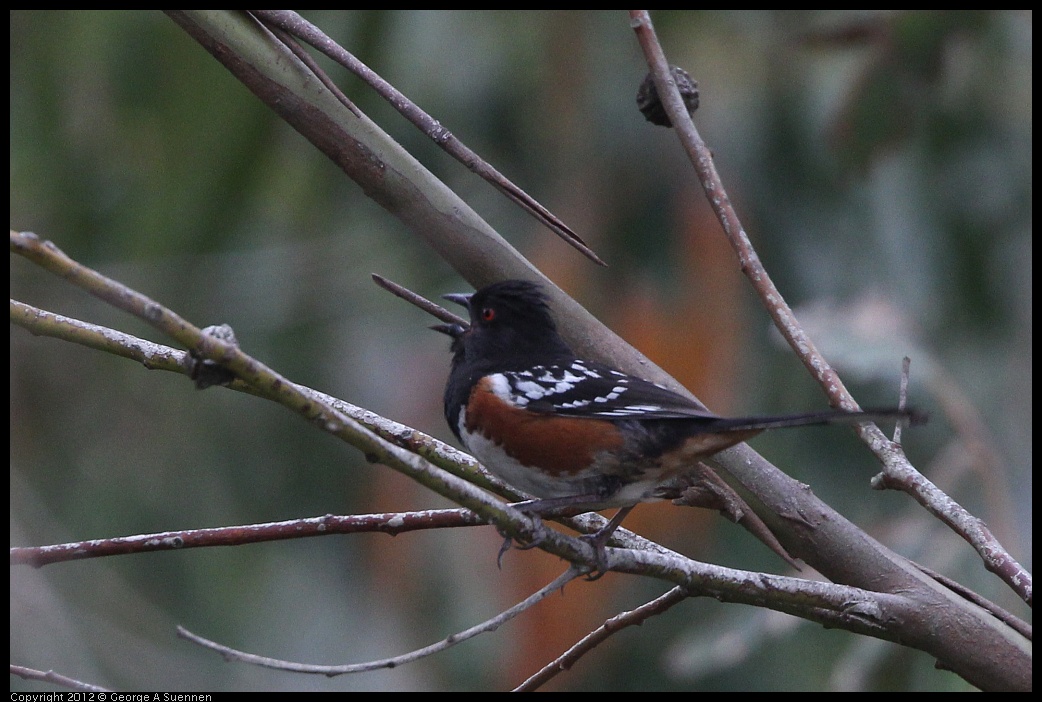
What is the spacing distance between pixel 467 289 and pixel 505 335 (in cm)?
422

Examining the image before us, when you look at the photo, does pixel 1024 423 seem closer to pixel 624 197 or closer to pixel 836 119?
pixel 836 119

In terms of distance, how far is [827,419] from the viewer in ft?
6.10

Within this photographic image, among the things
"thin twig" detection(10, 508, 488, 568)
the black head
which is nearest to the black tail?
"thin twig" detection(10, 508, 488, 568)

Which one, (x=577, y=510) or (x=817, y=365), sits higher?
(x=817, y=365)

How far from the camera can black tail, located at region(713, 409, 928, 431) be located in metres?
1.70

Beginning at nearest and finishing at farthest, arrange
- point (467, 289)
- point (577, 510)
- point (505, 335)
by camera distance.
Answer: point (577, 510), point (505, 335), point (467, 289)

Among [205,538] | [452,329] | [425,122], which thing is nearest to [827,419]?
[425,122]

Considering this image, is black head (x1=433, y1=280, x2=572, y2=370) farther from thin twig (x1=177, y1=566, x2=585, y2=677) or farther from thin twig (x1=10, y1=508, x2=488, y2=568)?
thin twig (x1=177, y1=566, x2=585, y2=677)

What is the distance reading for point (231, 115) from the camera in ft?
16.3

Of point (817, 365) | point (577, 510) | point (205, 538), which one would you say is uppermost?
point (817, 365)

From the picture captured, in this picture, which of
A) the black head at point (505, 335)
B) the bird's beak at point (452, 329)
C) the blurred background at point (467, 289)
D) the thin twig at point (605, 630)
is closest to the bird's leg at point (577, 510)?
the thin twig at point (605, 630)

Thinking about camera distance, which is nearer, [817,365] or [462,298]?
[817,365]

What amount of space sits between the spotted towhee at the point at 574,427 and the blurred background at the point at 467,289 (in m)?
1.52

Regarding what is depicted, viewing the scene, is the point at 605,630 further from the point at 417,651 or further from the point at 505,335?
the point at 505,335
